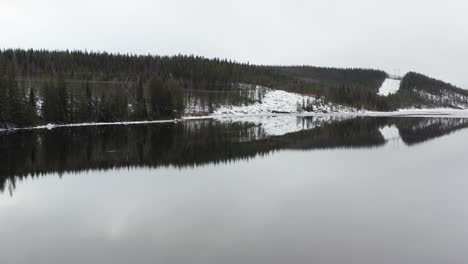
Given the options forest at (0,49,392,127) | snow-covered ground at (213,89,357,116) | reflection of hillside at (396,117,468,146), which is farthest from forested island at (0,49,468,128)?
reflection of hillside at (396,117,468,146)

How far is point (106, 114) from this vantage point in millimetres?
90688

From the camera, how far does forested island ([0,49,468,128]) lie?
263 feet

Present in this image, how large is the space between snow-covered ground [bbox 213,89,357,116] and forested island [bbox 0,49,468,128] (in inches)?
105

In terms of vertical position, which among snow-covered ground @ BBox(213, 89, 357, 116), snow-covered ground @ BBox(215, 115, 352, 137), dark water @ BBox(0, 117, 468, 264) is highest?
snow-covered ground @ BBox(213, 89, 357, 116)

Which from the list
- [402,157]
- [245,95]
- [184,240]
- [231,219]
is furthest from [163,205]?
[245,95]

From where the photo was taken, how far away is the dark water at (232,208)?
14.6 metres

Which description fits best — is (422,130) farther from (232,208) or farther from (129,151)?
(232,208)

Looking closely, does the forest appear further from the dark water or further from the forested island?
the dark water

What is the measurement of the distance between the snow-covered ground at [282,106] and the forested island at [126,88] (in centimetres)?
267

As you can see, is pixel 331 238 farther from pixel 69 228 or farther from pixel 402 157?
pixel 402 157

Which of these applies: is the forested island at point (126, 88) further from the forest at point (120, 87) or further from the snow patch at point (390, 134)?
the snow patch at point (390, 134)

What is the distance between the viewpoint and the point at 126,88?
124000mm

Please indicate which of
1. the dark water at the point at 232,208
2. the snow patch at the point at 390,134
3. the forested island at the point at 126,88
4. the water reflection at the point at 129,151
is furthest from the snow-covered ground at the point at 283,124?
the dark water at the point at 232,208

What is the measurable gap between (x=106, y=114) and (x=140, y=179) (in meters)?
66.0
